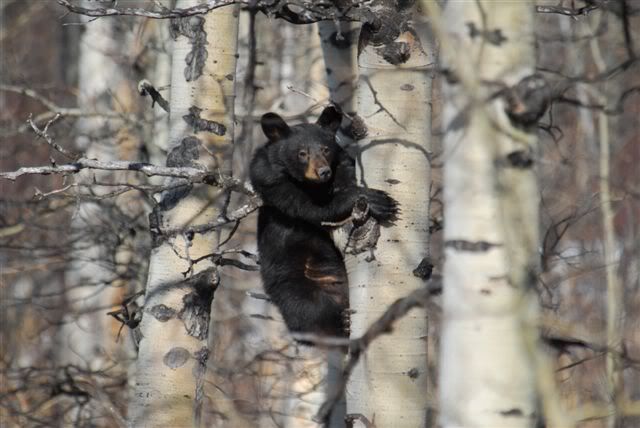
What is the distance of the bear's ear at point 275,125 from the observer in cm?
498

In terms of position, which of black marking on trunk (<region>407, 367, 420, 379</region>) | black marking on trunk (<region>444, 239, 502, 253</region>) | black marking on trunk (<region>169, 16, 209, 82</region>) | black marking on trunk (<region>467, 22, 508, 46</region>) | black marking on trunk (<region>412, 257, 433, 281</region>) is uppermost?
black marking on trunk (<region>169, 16, 209, 82</region>)

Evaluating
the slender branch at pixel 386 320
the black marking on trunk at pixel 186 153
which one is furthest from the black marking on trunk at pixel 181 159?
the slender branch at pixel 386 320

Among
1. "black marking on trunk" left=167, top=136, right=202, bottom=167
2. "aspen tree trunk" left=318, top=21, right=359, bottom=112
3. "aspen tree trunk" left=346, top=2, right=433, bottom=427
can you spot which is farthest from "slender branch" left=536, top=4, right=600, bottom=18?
"black marking on trunk" left=167, top=136, right=202, bottom=167

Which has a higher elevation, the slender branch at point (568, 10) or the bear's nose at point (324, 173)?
the slender branch at point (568, 10)

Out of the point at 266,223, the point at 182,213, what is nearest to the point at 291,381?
the point at 266,223

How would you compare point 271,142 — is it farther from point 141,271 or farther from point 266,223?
point 141,271

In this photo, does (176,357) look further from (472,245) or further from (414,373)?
(472,245)

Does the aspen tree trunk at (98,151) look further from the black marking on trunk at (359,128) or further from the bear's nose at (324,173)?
the black marking on trunk at (359,128)

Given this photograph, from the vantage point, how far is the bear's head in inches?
183

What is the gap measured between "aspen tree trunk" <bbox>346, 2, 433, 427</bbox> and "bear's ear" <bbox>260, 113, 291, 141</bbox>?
149 centimetres

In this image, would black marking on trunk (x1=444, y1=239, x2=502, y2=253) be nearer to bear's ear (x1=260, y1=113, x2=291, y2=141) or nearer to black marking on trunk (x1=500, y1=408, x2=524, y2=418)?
black marking on trunk (x1=500, y1=408, x2=524, y2=418)

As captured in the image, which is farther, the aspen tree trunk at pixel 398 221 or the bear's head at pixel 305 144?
the bear's head at pixel 305 144

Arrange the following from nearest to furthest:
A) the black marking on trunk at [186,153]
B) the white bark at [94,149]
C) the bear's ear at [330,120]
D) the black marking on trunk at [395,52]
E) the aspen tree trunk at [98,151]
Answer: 1. the black marking on trunk at [395,52]
2. the black marking on trunk at [186,153]
3. the bear's ear at [330,120]
4. the aspen tree trunk at [98,151]
5. the white bark at [94,149]

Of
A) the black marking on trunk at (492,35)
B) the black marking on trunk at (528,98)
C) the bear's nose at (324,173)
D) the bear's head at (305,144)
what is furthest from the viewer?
the bear's head at (305,144)
